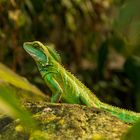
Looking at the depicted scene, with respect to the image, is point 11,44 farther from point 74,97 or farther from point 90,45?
point 74,97

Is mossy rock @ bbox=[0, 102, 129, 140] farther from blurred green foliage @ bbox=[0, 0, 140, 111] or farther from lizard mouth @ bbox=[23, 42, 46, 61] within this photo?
blurred green foliage @ bbox=[0, 0, 140, 111]

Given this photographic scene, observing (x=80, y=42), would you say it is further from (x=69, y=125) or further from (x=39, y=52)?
(x=69, y=125)

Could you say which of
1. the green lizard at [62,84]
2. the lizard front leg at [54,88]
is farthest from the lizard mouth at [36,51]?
the lizard front leg at [54,88]

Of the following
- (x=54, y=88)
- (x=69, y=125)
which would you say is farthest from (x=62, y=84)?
(x=69, y=125)

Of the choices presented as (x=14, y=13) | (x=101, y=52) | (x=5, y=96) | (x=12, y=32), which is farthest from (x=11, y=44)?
(x=5, y=96)

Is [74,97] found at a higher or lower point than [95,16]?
lower

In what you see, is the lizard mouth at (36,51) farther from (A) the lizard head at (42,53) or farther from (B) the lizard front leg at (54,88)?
(B) the lizard front leg at (54,88)

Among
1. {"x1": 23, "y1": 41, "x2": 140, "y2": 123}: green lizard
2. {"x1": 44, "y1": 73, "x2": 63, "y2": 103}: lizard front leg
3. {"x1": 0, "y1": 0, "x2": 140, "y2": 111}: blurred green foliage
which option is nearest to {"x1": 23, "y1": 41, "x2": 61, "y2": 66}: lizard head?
{"x1": 23, "y1": 41, "x2": 140, "y2": 123}: green lizard

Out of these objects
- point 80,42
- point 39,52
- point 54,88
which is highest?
point 39,52
